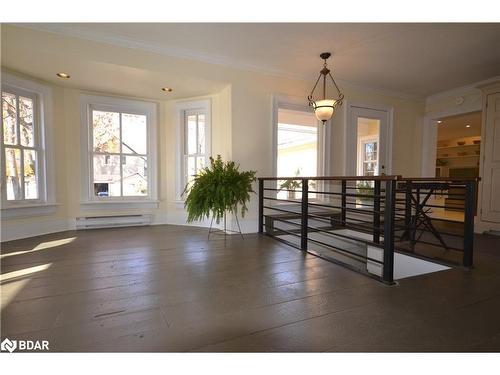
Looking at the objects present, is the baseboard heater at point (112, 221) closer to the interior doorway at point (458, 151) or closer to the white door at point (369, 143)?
the white door at point (369, 143)

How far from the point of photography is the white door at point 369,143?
15.3 ft

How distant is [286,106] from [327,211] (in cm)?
198

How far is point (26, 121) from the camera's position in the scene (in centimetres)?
350

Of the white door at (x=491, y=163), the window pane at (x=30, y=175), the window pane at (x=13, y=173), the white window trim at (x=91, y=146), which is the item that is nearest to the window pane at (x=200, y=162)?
the white window trim at (x=91, y=146)

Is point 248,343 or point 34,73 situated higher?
point 34,73

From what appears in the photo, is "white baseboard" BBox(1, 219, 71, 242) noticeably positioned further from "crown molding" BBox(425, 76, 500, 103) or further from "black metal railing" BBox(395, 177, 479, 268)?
"crown molding" BBox(425, 76, 500, 103)

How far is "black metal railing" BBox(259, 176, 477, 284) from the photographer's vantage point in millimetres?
2074

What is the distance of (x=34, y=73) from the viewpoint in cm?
333

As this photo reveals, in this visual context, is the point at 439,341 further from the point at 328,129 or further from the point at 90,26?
the point at 90,26

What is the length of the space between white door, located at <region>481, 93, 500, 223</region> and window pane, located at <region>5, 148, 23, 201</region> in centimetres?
684

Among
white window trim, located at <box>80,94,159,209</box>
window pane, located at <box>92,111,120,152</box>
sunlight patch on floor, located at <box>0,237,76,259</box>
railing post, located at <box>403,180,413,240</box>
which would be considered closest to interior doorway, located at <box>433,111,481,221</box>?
railing post, located at <box>403,180,413,240</box>

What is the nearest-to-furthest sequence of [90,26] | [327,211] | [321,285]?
[321,285] < [90,26] < [327,211]

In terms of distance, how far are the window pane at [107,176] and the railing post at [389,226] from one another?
403 centimetres

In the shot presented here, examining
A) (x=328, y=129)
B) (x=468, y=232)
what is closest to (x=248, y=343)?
(x=468, y=232)
